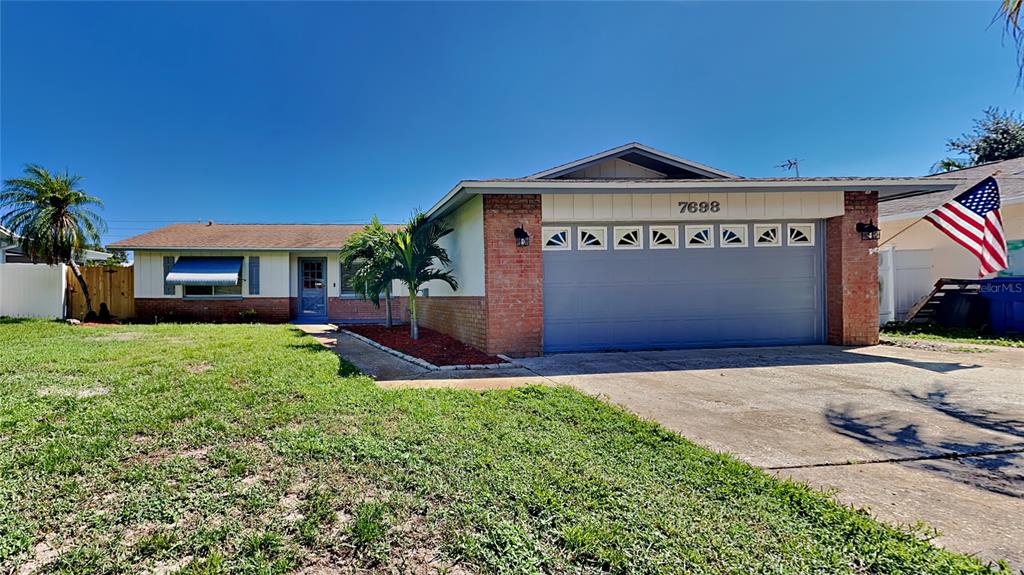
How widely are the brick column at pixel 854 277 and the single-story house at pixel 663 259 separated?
24 mm

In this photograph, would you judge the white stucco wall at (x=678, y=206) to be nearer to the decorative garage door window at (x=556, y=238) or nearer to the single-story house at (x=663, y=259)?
the single-story house at (x=663, y=259)

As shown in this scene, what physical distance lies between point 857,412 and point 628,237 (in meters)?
5.25

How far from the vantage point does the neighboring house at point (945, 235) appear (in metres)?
12.6

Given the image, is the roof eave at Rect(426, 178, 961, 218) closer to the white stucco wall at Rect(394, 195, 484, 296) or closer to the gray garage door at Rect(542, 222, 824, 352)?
the white stucco wall at Rect(394, 195, 484, 296)

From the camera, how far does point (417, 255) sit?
10.4m

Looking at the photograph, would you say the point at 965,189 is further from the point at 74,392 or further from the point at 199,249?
the point at 199,249

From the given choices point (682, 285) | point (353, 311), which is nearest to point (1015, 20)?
point (682, 285)

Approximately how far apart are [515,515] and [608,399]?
290 centimetres

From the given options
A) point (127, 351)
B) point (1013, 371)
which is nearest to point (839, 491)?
point (1013, 371)

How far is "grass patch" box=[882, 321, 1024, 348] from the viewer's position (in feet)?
32.8

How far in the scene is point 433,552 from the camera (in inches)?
88.7

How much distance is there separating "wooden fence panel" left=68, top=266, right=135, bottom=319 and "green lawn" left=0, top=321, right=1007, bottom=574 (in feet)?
48.5

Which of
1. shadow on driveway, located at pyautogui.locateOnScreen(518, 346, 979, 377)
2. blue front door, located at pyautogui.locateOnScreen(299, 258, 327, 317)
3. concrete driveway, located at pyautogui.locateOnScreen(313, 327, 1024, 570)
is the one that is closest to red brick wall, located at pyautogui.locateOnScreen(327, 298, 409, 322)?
blue front door, located at pyautogui.locateOnScreen(299, 258, 327, 317)

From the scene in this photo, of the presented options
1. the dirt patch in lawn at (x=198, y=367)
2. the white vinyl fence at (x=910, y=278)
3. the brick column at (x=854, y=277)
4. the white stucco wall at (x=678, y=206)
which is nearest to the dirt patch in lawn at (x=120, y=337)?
the dirt patch in lawn at (x=198, y=367)
